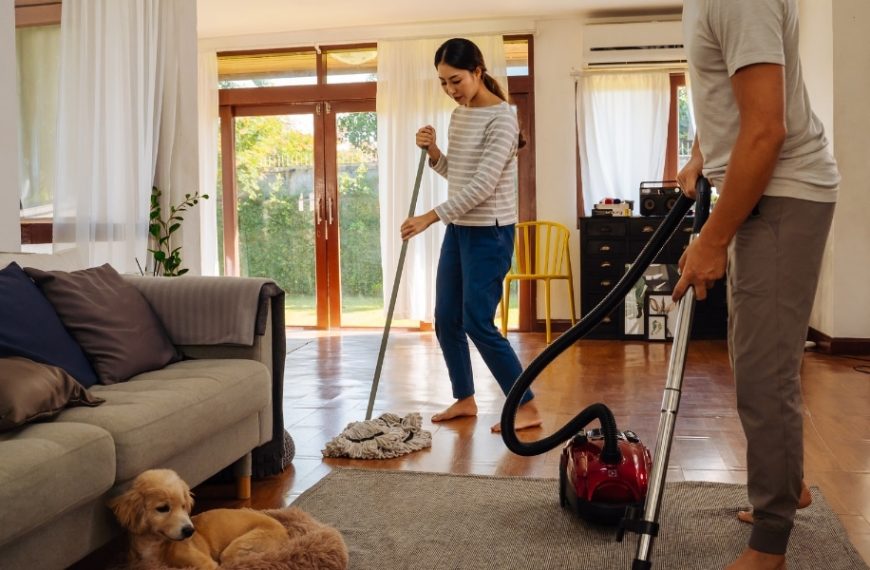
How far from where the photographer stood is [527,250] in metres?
6.97

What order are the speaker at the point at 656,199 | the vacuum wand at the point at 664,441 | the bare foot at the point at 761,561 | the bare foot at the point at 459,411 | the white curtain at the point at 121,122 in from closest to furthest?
the vacuum wand at the point at 664,441
the bare foot at the point at 761,561
the bare foot at the point at 459,411
the white curtain at the point at 121,122
the speaker at the point at 656,199

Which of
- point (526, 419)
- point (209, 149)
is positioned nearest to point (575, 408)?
point (526, 419)

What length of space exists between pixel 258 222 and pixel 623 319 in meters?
3.23

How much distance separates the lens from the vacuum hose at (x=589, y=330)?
1898 mm

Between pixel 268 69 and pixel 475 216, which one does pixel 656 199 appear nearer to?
pixel 268 69

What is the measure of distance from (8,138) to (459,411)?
6.59 feet

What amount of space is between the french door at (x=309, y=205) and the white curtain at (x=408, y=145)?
285mm

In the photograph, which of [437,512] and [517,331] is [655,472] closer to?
[437,512]

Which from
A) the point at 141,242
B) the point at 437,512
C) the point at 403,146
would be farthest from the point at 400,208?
the point at 437,512

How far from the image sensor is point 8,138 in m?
3.43

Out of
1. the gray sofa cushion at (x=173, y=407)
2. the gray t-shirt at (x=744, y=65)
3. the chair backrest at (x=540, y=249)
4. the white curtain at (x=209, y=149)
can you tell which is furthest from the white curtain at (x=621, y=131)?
the gray t-shirt at (x=744, y=65)

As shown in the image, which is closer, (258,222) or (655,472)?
(655,472)

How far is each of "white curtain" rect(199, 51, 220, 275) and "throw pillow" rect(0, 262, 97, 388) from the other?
522cm

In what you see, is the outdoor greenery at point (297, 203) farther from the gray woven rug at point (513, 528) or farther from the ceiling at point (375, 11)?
the gray woven rug at point (513, 528)
